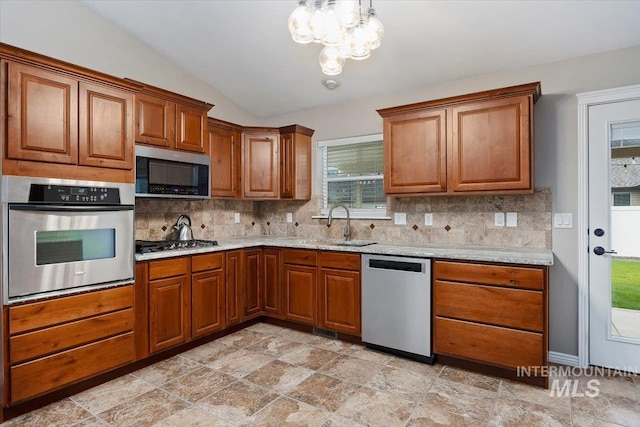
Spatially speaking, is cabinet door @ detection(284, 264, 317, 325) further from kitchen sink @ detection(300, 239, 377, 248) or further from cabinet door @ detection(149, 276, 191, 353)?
cabinet door @ detection(149, 276, 191, 353)

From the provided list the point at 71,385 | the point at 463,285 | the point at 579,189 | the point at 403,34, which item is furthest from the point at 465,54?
the point at 71,385

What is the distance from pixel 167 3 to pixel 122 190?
1.58 m

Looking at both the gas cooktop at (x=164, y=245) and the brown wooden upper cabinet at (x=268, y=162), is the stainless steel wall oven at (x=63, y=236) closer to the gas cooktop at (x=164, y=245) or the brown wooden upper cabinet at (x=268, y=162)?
the gas cooktop at (x=164, y=245)

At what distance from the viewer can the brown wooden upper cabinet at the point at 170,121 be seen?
297cm

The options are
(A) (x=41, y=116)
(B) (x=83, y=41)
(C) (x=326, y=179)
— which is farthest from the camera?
(C) (x=326, y=179)

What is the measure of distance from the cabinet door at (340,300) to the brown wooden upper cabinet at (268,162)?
1211mm

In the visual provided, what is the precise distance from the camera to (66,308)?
2.33 m

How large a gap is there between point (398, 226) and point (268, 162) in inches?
66.9

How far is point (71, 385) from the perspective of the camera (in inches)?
95.1

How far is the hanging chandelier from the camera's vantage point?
70.6 inches

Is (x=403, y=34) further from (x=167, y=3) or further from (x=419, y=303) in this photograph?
(x=419, y=303)

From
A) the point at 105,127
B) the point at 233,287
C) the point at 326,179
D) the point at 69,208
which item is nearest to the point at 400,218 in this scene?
the point at 326,179

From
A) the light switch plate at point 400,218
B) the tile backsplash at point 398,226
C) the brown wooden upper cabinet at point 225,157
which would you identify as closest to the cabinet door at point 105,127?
the tile backsplash at point 398,226

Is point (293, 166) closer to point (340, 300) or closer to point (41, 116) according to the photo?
point (340, 300)
